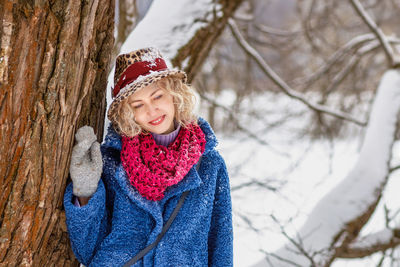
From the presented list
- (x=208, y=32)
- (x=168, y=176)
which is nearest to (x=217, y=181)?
(x=168, y=176)

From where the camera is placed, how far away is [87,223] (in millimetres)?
1355

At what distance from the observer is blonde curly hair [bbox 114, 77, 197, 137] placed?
1448mm

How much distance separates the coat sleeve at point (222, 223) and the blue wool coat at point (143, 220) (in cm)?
4

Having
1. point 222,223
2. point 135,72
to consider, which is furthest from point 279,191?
point 135,72

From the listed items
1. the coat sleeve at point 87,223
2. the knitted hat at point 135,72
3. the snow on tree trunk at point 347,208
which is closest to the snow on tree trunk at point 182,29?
the knitted hat at point 135,72

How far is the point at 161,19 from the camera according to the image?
89.4 inches

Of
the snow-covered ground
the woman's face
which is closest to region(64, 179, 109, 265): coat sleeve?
the woman's face

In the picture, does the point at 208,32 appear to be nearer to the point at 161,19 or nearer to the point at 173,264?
the point at 161,19

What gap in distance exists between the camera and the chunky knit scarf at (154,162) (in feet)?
4.71

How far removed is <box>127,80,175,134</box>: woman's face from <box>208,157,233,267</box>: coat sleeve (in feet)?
1.17

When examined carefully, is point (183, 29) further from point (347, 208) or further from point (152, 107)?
point (347, 208)

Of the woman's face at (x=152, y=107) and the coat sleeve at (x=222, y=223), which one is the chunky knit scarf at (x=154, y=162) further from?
the coat sleeve at (x=222, y=223)

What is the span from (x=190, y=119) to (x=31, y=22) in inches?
27.4

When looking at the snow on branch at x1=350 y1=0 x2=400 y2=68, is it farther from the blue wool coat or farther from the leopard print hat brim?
the leopard print hat brim
